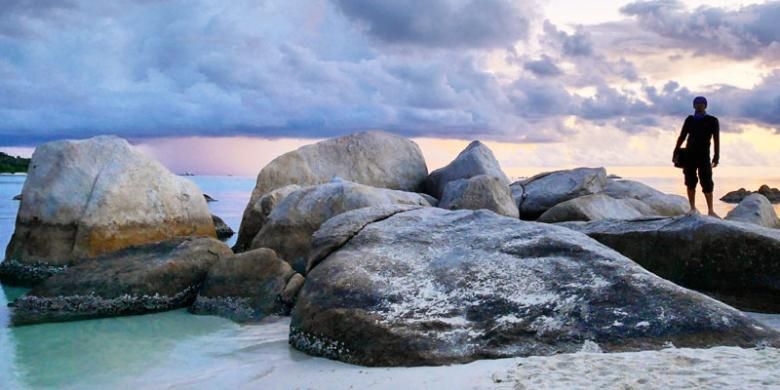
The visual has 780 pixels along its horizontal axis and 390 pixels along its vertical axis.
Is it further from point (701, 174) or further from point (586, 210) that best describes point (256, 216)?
point (701, 174)

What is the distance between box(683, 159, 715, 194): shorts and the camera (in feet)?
35.1

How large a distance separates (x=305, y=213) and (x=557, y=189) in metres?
6.69

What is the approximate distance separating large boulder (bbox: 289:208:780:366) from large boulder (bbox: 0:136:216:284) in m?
6.18

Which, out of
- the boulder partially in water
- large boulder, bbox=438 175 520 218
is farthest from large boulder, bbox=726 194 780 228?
the boulder partially in water

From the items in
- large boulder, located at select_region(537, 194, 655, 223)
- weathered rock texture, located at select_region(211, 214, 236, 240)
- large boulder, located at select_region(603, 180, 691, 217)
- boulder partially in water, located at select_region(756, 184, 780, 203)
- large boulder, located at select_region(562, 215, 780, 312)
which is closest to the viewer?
large boulder, located at select_region(562, 215, 780, 312)

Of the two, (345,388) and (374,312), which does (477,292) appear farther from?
(345,388)

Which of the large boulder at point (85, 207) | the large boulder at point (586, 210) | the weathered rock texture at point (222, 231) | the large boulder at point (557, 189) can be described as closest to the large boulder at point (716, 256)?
the large boulder at point (586, 210)

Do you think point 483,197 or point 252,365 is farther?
point 483,197

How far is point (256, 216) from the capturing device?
13742 millimetres

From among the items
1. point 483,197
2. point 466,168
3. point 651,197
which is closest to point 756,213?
point 651,197

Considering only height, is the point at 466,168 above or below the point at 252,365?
above

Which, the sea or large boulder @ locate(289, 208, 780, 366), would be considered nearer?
the sea

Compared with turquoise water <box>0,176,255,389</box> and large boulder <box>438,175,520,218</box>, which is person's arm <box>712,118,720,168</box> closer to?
large boulder <box>438,175,520,218</box>

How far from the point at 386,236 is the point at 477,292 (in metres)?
1.41
